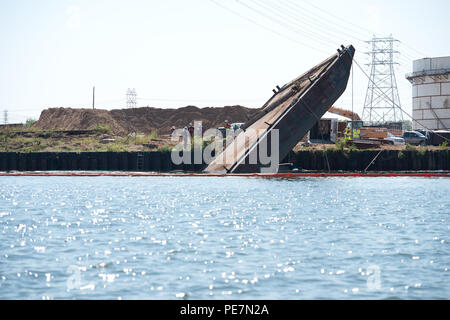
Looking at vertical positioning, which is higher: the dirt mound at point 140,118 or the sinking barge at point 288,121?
the dirt mound at point 140,118

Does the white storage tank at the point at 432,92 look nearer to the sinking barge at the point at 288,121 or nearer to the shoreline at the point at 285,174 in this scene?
the shoreline at the point at 285,174

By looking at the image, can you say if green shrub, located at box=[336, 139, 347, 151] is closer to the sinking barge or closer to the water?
the sinking barge

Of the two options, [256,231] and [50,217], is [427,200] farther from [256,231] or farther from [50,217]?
[50,217]

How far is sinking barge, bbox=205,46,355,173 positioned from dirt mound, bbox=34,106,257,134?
149 ft

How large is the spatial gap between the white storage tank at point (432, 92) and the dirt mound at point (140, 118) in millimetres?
23854

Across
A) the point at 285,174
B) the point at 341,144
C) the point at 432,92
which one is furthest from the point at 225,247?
the point at 432,92

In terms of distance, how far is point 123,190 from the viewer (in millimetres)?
38406

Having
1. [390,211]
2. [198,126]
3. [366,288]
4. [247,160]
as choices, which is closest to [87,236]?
[366,288]

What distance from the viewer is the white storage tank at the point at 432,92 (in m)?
78.3

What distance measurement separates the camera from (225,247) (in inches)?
670

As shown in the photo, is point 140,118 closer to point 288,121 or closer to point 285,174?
point 285,174

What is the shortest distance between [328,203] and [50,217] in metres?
13.4

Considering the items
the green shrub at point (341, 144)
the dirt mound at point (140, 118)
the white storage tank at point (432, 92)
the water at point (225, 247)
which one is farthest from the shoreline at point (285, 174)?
the dirt mound at point (140, 118)

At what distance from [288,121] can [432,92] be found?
1804 inches
